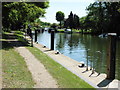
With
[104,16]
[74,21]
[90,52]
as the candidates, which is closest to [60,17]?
[74,21]

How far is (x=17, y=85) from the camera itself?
19.1 feet

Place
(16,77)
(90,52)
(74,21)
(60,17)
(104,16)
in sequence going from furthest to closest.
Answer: (60,17), (74,21), (104,16), (90,52), (16,77)

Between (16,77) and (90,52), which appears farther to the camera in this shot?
(90,52)

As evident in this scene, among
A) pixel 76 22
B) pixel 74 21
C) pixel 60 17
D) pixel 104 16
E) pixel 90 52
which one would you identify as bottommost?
pixel 90 52

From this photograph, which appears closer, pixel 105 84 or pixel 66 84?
pixel 66 84

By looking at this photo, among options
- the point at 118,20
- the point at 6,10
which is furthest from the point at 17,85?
the point at 118,20

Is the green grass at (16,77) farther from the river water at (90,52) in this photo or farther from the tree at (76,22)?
the tree at (76,22)

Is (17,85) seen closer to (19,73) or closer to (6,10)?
(19,73)

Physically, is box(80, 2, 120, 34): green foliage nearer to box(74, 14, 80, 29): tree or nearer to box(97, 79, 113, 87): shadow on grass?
box(74, 14, 80, 29): tree

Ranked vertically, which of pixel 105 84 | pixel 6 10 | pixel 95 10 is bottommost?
pixel 105 84

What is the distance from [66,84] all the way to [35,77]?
1233 millimetres

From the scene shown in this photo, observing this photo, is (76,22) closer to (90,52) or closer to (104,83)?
(90,52)

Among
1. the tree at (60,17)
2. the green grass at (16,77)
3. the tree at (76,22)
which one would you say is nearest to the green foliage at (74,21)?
the tree at (76,22)

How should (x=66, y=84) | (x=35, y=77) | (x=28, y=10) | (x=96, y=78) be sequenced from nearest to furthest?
1. (x=66, y=84)
2. (x=35, y=77)
3. (x=96, y=78)
4. (x=28, y=10)
